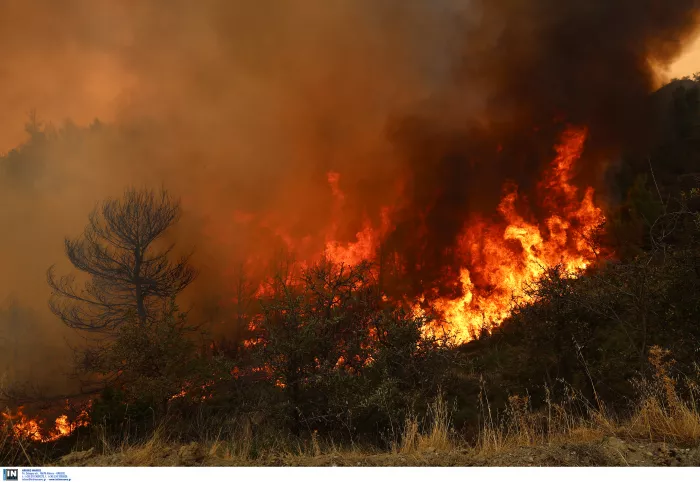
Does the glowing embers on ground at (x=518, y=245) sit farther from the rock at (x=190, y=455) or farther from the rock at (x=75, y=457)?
the rock at (x=75, y=457)

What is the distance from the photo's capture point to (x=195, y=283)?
75.4 feet

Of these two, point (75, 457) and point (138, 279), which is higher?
point (138, 279)

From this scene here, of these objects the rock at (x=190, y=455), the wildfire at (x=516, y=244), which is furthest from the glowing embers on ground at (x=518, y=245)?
the rock at (x=190, y=455)

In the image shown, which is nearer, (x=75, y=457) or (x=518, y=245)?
(x=75, y=457)

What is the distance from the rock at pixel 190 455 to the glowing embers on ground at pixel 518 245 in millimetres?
14708

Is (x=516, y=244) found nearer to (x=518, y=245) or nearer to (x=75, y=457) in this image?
(x=518, y=245)

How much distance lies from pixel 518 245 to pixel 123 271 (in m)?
18.5

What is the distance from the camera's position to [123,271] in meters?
18.5

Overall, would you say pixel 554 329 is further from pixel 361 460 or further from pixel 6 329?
pixel 6 329

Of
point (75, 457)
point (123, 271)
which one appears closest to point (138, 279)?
point (123, 271)

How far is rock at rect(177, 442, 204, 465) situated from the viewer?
7.27 metres

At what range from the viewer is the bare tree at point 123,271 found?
18.5 m

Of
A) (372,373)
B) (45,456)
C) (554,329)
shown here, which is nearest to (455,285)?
(554,329)

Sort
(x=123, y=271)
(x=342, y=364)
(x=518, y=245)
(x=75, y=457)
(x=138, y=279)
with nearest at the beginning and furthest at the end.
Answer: (x=75, y=457)
(x=342, y=364)
(x=138, y=279)
(x=123, y=271)
(x=518, y=245)
